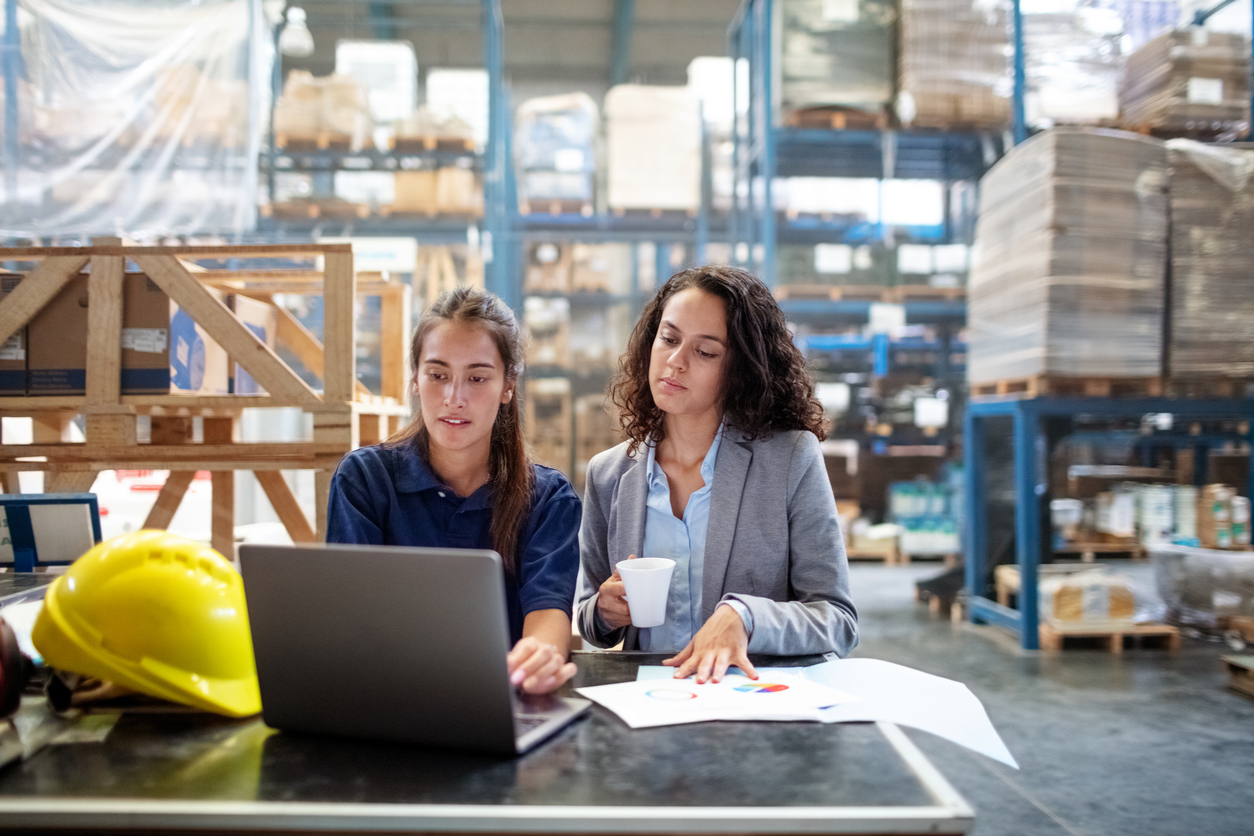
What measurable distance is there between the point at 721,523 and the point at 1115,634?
13.4 ft

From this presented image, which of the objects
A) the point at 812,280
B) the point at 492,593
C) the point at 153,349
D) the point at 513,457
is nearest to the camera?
the point at 492,593

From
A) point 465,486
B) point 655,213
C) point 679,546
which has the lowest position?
point 679,546

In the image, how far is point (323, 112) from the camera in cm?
776

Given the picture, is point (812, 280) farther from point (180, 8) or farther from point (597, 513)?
point (597, 513)

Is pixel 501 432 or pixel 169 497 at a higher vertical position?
pixel 501 432

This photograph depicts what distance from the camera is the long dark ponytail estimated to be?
1.82 meters

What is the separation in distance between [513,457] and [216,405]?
1528 millimetres

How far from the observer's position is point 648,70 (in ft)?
44.8

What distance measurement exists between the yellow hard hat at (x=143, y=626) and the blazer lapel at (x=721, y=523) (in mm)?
1045

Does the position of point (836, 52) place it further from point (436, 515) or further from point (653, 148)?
point (436, 515)

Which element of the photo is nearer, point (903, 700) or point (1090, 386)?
point (903, 700)

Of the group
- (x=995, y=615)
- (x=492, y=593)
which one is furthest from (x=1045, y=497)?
(x=492, y=593)

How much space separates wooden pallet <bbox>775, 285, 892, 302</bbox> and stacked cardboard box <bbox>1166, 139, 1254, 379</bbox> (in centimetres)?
304

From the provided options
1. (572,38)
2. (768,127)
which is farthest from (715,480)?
(572,38)
